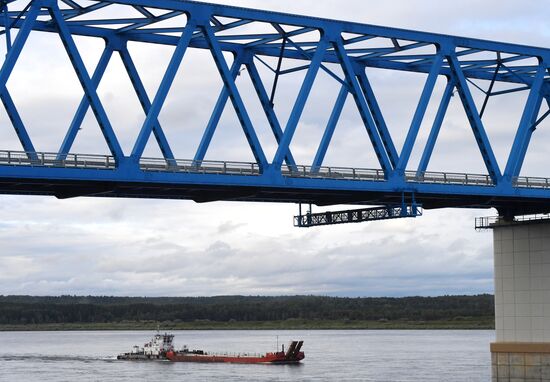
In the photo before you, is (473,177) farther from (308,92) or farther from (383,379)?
(383,379)

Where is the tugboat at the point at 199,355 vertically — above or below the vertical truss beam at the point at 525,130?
below

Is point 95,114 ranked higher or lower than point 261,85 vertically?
lower

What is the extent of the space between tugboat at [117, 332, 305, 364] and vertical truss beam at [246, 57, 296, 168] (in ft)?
269

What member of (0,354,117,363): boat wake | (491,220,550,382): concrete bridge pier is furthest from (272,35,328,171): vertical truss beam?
(0,354,117,363): boat wake

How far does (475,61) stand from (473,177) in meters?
8.50

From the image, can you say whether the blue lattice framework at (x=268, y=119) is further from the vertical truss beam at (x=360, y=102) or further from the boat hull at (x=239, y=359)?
the boat hull at (x=239, y=359)

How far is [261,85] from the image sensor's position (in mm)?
57562

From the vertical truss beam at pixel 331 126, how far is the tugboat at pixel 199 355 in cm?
8219

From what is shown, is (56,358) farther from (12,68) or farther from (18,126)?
(12,68)

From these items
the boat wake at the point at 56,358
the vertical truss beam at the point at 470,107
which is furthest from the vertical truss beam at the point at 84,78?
the boat wake at the point at 56,358

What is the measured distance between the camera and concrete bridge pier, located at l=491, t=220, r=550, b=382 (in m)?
64.2

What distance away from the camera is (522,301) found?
215ft

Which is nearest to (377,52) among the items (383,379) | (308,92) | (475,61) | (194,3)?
(475,61)

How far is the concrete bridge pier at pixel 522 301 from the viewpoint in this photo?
64.2m
